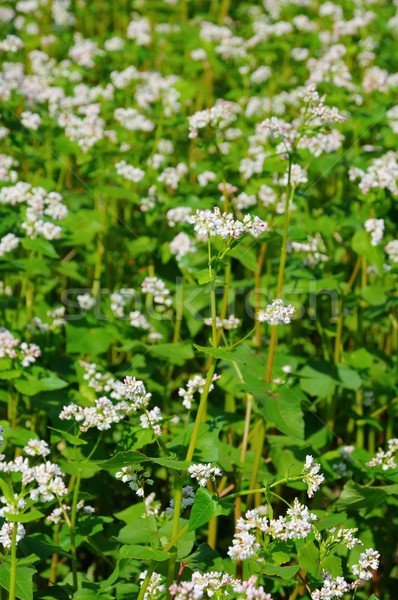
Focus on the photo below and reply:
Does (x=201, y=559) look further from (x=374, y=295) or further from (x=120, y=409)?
(x=374, y=295)

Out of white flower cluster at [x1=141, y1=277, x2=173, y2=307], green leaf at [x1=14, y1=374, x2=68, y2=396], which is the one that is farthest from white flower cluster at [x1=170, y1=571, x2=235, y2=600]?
white flower cluster at [x1=141, y1=277, x2=173, y2=307]

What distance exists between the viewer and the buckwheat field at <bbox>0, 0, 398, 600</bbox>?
1974 mm

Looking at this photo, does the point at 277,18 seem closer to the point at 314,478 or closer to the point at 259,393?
the point at 259,393

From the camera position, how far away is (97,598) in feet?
6.56

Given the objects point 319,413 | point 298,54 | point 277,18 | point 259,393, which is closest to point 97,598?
point 259,393

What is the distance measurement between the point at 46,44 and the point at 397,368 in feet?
12.1

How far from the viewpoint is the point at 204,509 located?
1819mm

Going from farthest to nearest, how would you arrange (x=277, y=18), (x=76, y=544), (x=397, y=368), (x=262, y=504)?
(x=277, y=18)
(x=397, y=368)
(x=262, y=504)
(x=76, y=544)

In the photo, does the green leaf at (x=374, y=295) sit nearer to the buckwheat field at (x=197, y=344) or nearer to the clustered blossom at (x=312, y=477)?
the buckwheat field at (x=197, y=344)

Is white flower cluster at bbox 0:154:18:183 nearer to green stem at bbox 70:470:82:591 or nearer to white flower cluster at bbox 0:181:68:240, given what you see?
white flower cluster at bbox 0:181:68:240

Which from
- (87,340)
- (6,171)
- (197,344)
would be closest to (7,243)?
(87,340)

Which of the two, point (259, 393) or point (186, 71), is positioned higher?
point (186, 71)

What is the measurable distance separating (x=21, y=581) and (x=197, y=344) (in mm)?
1362

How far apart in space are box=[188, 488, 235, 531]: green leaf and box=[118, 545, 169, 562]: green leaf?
0.10m
